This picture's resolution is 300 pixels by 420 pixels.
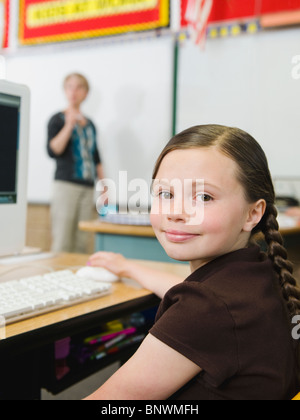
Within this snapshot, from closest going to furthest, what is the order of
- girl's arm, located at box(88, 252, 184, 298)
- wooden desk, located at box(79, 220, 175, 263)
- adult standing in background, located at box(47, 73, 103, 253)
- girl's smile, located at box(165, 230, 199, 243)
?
1. girl's smile, located at box(165, 230, 199, 243)
2. girl's arm, located at box(88, 252, 184, 298)
3. wooden desk, located at box(79, 220, 175, 263)
4. adult standing in background, located at box(47, 73, 103, 253)

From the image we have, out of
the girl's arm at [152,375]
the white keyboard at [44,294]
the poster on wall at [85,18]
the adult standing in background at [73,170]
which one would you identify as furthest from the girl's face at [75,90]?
the girl's arm at [152,375]

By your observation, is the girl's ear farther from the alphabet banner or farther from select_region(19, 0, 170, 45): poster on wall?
select_region(19, 0, 170, 45): poster on wall

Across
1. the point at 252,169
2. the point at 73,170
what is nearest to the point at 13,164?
the point at 252,169

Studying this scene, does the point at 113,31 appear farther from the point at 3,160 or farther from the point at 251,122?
the point at 3,160

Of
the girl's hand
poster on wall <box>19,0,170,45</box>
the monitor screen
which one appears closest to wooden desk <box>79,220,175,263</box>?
the girl's hand

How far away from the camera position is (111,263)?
1.08m

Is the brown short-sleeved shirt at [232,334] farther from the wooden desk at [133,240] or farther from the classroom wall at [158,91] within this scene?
the classroom wall at [158,91]

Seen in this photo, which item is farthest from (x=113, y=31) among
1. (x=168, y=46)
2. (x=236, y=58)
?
(x=236, y=58)

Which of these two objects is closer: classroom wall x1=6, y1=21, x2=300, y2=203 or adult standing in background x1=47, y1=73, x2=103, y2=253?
classroom wall x1=6, y1=21, x2=300, y2=203

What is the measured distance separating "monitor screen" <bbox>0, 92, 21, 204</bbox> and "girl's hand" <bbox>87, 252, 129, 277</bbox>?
0.77 ft

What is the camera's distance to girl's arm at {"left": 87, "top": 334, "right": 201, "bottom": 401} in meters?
0.58

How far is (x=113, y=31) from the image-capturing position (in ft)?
11.8

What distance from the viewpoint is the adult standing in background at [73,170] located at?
3.11m
